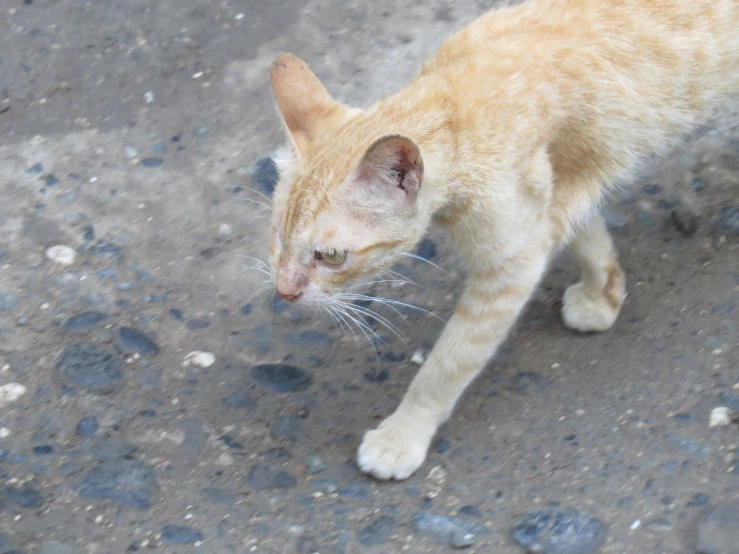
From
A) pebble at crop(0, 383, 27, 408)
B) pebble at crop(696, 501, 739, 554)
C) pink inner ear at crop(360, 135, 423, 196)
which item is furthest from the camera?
pebble at crop(0, 383, 27, 408)

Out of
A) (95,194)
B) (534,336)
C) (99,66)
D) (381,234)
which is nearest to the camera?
(381,234)

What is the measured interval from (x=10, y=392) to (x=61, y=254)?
79cm

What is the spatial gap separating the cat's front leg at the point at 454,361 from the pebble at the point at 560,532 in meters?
0.44

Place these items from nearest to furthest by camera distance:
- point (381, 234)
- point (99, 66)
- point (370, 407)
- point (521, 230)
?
point (381, 234), point (521, 230), point (370, 407), point (99, 66)

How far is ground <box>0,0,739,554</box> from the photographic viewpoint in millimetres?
2855

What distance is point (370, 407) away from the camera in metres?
3.33

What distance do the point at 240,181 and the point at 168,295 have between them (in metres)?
0.77

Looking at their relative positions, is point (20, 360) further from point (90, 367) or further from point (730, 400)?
point (730, 400)

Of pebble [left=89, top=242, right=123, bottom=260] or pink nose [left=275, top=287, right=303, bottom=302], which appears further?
pebble [left=89, top=242, right=123, bottom=260]

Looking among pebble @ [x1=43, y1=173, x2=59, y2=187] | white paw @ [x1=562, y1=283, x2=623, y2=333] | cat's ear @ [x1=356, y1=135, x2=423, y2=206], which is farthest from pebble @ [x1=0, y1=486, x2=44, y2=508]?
white paw @ [x1=562, y1=283, x2=623, y2=333]

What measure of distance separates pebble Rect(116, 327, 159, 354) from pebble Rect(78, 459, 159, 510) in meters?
0.56

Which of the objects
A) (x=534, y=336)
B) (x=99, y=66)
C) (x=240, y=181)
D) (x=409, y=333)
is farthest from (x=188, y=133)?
(x=534, y=336)

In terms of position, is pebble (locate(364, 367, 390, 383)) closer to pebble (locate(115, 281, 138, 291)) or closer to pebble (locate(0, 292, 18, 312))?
pebble (locate(115, 281, 138, 291))

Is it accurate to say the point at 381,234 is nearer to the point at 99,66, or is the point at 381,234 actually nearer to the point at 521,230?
the point at 521,230
